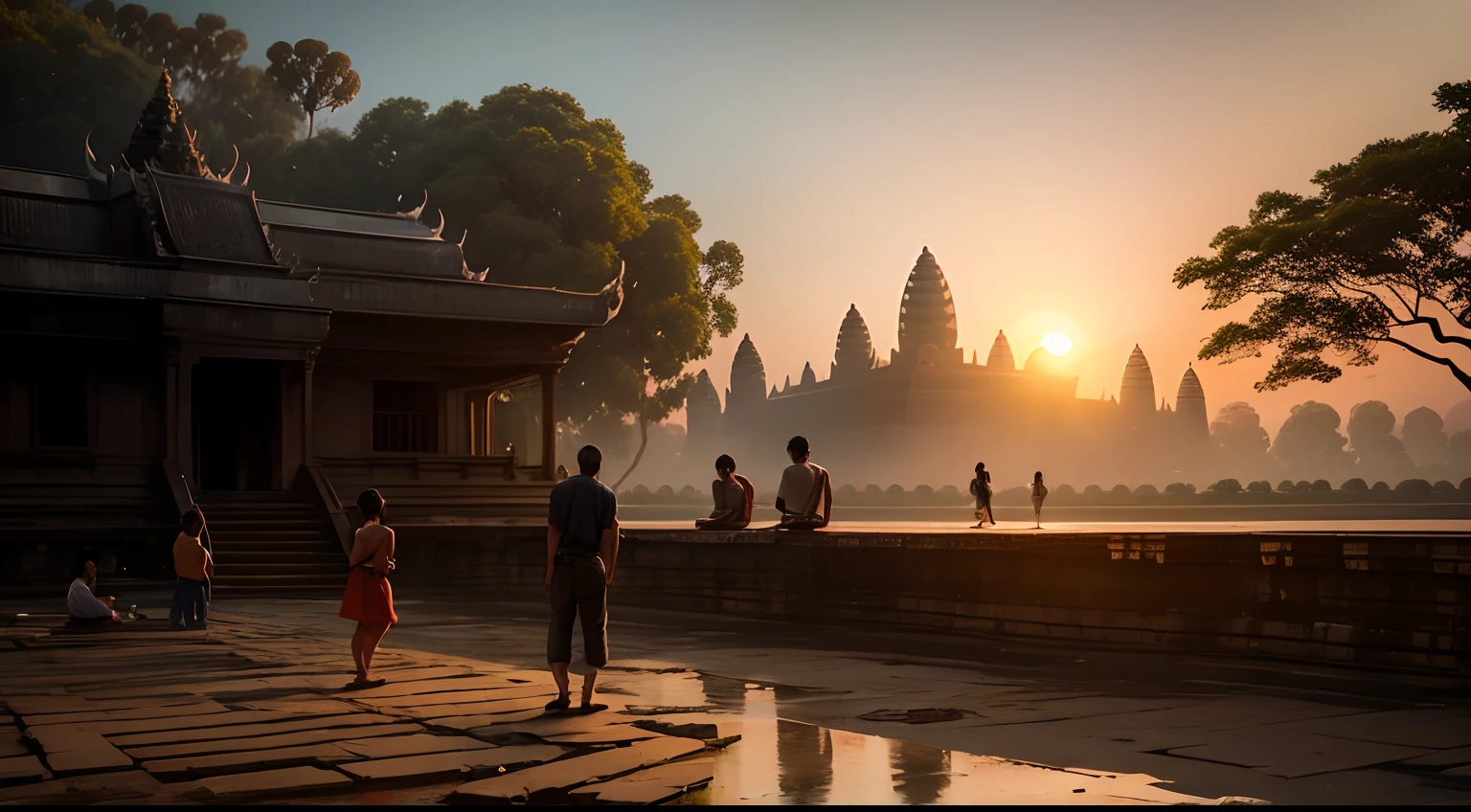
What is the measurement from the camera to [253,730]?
6.76 metres

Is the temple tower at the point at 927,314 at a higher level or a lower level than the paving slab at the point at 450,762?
higher

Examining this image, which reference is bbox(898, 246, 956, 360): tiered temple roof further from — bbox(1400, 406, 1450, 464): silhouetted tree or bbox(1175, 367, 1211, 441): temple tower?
bbox(1400, 406, 1450, 464): silhouetted tree

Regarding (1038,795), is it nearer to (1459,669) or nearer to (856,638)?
(1459,669)

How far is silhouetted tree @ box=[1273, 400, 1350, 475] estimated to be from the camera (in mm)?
136500

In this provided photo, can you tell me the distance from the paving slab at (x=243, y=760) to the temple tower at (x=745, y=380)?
111m

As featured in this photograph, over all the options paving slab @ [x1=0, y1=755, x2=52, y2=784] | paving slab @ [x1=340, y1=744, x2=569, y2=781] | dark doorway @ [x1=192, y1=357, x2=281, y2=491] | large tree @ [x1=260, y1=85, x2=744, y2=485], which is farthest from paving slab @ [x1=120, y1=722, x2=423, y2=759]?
large tree @ [x1=260, y1=85, x2=744, y2=485]

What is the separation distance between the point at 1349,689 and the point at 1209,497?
39.2 m

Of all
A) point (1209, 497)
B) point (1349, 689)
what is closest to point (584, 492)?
point (1349, 689)

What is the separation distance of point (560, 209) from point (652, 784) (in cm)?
3645

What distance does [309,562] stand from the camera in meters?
20.5

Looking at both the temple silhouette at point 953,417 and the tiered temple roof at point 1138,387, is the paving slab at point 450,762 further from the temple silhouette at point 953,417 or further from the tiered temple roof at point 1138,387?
the tiered temple roof at point 1138,387

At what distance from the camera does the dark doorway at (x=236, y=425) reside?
24984 mm

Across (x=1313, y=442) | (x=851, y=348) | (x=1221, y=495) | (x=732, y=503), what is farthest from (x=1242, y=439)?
(x=732, y=503)

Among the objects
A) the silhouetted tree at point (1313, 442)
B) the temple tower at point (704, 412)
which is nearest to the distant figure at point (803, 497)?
the temple tower at point (704, 412)
